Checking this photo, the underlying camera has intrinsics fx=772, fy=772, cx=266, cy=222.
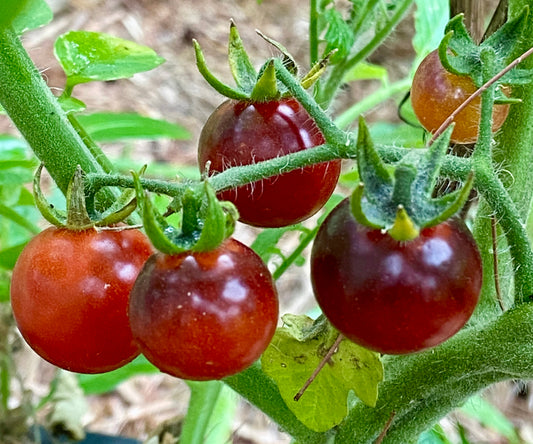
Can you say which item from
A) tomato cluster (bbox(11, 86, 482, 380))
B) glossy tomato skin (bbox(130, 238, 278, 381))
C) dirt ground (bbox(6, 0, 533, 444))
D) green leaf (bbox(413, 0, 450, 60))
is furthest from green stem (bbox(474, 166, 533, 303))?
dirt ground (bbox(6, 0, 533, 444))

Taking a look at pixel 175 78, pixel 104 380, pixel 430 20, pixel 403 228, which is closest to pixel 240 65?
pixel 403 228

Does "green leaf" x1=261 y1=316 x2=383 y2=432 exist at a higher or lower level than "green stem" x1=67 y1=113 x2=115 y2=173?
lower

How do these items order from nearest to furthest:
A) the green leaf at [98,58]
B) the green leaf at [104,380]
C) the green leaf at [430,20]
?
the green leaf at [98,58]
the green leaf at [430,20]
the green leaf at [104,380]

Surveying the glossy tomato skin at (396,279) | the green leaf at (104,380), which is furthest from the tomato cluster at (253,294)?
the green leaf at (104,380)

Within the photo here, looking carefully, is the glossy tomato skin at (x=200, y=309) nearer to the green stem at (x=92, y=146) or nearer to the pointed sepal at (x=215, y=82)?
the pointed sepal at (x=215, y=82)

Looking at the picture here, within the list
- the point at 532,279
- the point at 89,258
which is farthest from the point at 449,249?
the point at 89,258

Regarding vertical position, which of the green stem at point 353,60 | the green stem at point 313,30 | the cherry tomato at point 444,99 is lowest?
the green stem at point 353,60

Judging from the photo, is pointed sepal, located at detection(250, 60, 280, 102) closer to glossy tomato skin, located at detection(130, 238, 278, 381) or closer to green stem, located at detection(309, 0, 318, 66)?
glossy tomato skin, located at detection(130, 238, 278, 381)
